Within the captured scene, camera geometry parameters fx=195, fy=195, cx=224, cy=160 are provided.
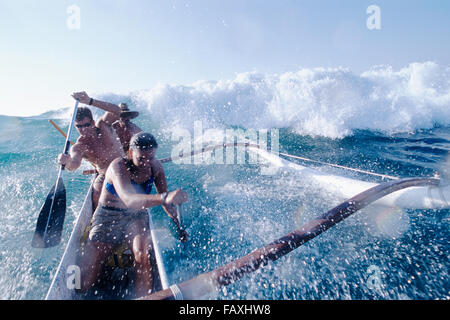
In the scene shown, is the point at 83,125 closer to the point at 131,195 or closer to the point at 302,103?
the point at 131,195

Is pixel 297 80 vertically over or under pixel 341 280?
over

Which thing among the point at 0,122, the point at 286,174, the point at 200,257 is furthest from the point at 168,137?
the point at 0,122

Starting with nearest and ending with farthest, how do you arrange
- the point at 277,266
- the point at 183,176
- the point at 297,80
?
the point at 277,266
the point at 183,176
the point at 297,80

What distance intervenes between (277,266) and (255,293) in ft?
1.68

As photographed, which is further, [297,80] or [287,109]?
[297,80]

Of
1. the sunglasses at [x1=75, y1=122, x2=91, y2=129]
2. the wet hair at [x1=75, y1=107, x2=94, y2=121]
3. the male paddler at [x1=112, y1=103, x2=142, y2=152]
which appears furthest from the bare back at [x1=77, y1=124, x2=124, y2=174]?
the male paddler at [x1=112, y1=103, x2=142, y2=152]

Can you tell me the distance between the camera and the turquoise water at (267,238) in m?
2.44

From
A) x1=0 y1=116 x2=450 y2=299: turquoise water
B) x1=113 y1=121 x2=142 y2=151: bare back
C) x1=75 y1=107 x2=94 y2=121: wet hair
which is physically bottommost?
Answer: x1=0 y1=116 x2=450 y2=299: turquoise water

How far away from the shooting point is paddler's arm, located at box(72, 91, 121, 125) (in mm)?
3699

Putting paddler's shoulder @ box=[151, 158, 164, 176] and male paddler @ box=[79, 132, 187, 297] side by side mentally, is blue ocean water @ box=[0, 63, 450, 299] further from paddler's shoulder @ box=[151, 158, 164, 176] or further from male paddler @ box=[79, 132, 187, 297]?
paddler's shoulder @ box=[151, 158, 164, 176]

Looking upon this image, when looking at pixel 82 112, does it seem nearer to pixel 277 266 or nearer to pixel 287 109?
pixel 277 266

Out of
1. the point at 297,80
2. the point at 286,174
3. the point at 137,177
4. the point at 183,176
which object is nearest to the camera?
the point at 137,177

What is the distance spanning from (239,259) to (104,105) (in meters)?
3.87

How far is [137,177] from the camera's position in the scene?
235 centimetres
